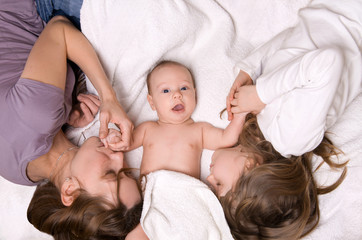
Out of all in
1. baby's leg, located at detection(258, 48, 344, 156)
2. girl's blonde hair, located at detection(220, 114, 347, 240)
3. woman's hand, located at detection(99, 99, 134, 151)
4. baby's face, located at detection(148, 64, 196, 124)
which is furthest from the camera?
baby's face, located at detection(148, 64, 196, 124)

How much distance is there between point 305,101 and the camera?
105cm

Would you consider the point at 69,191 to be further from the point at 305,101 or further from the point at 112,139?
the point at 305,101

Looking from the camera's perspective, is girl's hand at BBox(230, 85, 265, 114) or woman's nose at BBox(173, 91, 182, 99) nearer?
girl's hand at BBox(230, 85, 265, 114)

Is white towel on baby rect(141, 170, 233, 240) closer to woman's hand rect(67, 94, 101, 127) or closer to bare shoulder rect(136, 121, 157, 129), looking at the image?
bare shoulder rect(136, 121, 157, 129)

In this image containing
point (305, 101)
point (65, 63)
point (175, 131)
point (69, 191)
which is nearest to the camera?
point (305, 101)

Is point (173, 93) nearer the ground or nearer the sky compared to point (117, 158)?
nearer the sky

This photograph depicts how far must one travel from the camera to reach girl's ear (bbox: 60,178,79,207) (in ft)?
3.80

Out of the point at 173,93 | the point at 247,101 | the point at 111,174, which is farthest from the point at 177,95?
the point at 111,174

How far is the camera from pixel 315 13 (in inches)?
49.3

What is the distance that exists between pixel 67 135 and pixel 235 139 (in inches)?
27.2

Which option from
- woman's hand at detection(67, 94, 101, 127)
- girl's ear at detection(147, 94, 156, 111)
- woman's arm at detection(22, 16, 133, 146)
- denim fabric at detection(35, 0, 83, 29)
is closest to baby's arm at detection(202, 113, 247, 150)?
girl's ear at detection(147, 94, 156, 111)

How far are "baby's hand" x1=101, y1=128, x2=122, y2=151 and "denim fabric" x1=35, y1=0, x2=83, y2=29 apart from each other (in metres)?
0.56

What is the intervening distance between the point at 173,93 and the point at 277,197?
0.53m

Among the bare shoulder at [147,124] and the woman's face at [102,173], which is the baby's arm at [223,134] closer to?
the bare shoulder at [147,124]
